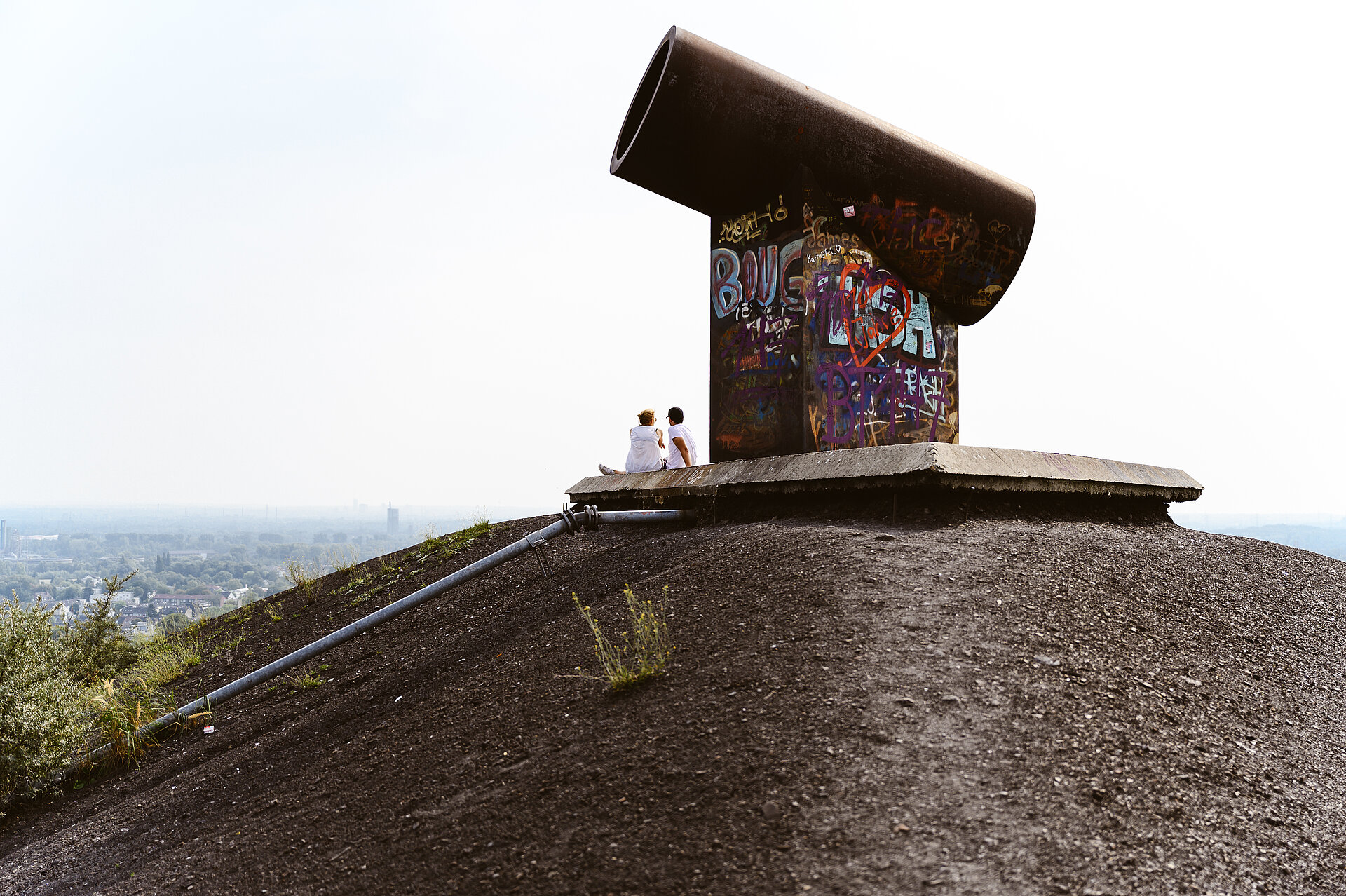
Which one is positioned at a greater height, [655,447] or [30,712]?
[655,447]

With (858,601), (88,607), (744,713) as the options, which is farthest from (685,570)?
(88,607)

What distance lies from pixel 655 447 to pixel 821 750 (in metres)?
5.83

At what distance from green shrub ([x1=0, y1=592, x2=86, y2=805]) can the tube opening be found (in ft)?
21.2

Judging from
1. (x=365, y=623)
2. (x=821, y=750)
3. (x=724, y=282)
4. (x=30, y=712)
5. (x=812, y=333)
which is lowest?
(x=30, y=712)

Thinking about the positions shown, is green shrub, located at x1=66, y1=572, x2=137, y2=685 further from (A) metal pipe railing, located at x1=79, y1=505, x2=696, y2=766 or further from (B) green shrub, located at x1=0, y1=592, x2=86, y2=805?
(A) metal pipe railing, located at x1=79, y1=505, x2=696, y2=766

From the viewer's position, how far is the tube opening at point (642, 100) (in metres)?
7.64

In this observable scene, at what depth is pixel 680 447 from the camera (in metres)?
9.12

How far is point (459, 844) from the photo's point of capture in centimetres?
345

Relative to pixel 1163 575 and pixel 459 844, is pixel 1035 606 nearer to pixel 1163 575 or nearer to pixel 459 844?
pixel 1163 575

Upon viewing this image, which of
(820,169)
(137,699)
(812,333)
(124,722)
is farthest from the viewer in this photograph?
(820,169)

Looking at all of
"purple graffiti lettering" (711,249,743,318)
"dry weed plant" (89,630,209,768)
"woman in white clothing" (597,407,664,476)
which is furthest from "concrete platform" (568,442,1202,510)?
"dry weed plant" (89,630,209,768)

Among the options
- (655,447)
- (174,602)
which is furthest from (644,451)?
(174,602)

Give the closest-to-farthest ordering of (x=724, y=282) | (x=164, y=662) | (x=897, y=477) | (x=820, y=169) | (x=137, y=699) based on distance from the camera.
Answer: (x=897, y=477), (x=137, y=699), (x=820, y=169), (x=724, y=282), (x=164, y=662)

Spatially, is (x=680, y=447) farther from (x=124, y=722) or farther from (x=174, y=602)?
(x=174, y=602)
